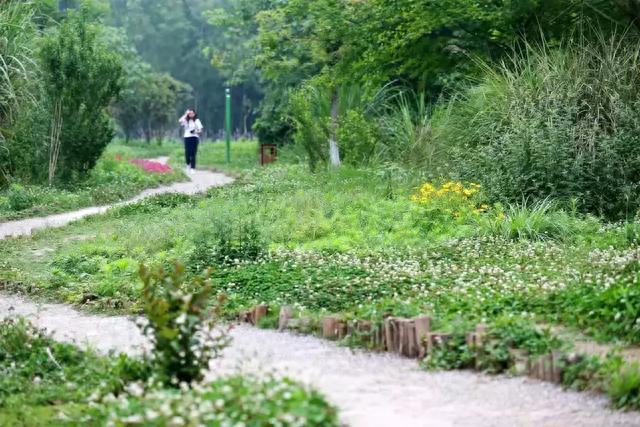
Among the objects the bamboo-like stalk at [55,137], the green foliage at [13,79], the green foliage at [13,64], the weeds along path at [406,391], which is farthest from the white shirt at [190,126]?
the weeds along path at [406,391]

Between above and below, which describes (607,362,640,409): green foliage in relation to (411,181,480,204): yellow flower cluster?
below

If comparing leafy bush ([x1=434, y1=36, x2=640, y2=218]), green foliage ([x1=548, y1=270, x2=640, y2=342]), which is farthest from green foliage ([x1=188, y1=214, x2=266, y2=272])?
leafy bush ([x1=434, y1=36, x2=640, y2=218])

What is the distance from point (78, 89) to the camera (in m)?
21.8

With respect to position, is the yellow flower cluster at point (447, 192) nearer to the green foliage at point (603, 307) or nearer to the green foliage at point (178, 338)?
the green foliage at point (603, 307)

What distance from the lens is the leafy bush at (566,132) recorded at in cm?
1360

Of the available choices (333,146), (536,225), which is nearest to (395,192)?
(536,225)

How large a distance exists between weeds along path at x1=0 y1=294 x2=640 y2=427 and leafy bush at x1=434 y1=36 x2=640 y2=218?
6.96m

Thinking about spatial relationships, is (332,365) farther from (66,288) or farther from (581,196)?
(581,196)

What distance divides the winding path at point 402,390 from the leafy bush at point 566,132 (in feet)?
22.6

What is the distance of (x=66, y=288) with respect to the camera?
1020cm

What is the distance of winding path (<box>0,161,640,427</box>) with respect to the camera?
5.36 metres

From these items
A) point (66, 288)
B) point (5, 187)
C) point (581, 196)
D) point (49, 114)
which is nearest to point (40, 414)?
point (66, 288)

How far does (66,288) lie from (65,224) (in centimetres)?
600

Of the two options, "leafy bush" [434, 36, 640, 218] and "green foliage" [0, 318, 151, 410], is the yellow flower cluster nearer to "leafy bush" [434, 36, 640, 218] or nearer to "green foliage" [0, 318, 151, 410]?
"leafy bush" [434, 36, 640, 218]
